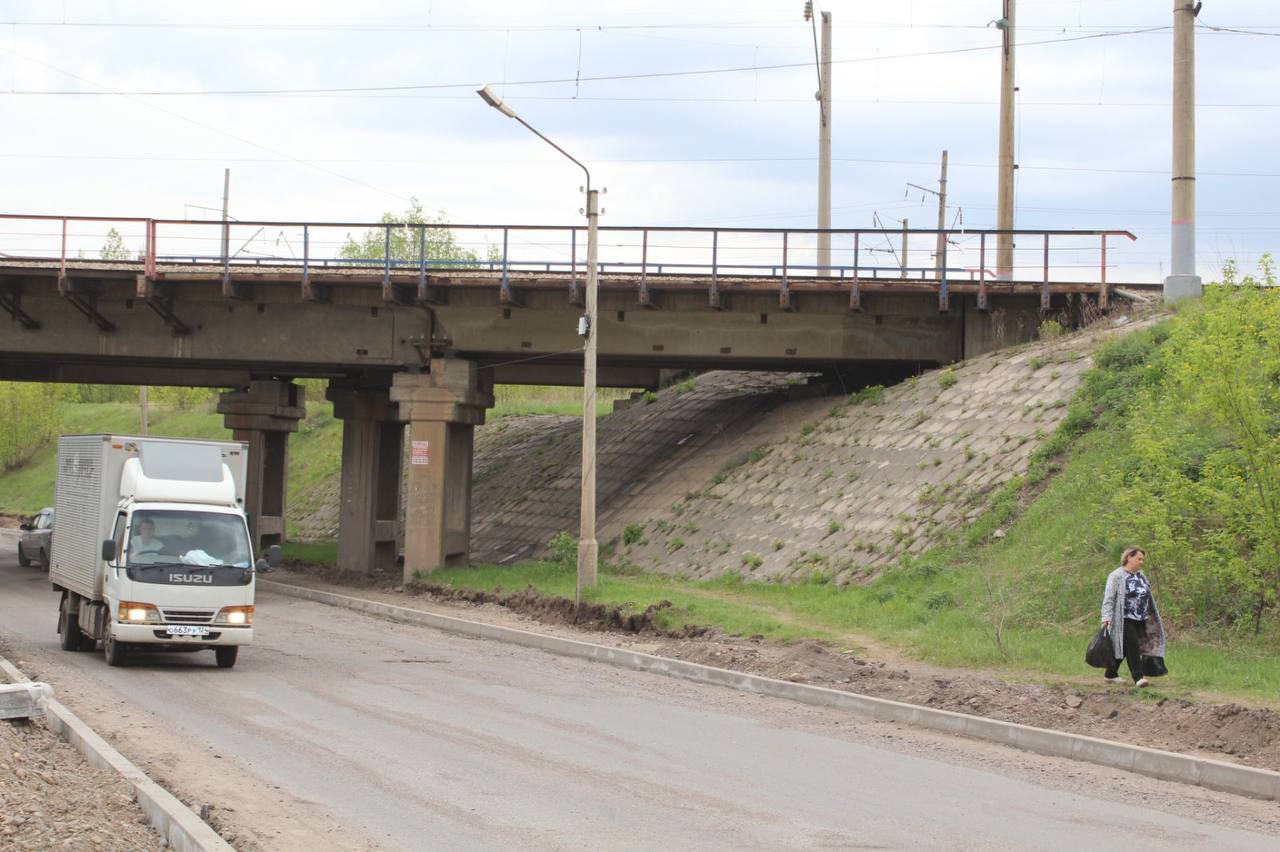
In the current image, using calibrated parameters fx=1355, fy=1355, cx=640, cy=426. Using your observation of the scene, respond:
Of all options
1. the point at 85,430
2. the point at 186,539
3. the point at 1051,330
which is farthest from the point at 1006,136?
the point at 85,430

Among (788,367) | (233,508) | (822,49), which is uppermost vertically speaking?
(822,49)

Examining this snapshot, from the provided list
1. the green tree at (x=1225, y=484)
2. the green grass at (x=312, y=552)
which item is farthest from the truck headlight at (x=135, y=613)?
the green grass at (x=312, y=552)

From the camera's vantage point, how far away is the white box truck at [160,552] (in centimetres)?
1786

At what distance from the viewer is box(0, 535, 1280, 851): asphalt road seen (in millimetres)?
9297

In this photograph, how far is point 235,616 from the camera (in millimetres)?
18219

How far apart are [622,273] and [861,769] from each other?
860 inches

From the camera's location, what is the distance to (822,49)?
1572 inches

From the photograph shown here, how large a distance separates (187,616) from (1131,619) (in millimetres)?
11792

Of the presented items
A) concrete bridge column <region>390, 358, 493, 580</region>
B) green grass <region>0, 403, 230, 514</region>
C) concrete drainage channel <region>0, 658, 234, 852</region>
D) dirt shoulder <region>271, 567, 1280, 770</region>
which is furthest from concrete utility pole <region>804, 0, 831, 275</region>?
green grass <region>0, 403, 230, 514</region>

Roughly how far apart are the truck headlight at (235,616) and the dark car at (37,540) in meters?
23.4

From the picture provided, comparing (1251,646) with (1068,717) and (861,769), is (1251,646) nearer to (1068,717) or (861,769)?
(1068,717)

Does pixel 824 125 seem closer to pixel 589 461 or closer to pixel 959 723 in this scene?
pixel 589 461

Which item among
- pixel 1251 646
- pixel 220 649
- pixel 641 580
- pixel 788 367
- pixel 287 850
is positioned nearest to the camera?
pixel 287 850

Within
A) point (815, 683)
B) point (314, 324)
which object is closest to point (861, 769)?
point (815, 683)
